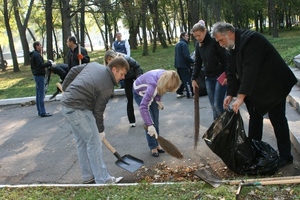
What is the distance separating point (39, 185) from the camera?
12.7 ft

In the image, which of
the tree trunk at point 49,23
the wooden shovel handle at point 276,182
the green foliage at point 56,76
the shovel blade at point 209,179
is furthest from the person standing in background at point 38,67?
the tree trunk at point 49,23

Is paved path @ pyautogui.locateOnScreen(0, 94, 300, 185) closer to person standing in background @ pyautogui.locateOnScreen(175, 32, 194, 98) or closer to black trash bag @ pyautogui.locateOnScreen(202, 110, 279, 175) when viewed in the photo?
black trash bag @ pyautogui.locateOnScreen(202, 110, 279, 175)

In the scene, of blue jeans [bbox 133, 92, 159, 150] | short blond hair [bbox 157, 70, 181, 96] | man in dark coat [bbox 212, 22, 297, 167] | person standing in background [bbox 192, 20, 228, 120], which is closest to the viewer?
man in dark coat [bbox 212, 22, 297, 167]

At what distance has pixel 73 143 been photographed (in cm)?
559

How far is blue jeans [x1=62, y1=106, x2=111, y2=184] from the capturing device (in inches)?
138

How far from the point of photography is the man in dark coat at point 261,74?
3441 millimetres

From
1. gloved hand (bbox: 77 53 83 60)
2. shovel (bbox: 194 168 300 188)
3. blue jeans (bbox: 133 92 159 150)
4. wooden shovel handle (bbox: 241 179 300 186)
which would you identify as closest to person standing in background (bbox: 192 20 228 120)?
blue jeans (bbox: 133 92 159 150)

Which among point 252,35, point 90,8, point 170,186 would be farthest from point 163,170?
point 90,8

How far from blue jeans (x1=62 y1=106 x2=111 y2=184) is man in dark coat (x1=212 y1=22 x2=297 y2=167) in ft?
4.95

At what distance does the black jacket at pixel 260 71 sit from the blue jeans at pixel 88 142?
1579mm

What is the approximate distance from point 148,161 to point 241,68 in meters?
1.75

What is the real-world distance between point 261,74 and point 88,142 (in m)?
1.96

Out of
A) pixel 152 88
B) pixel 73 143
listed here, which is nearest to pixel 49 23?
pixel 73 143

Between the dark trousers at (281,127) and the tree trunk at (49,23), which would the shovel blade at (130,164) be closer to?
the dark trousers at (281,127)
